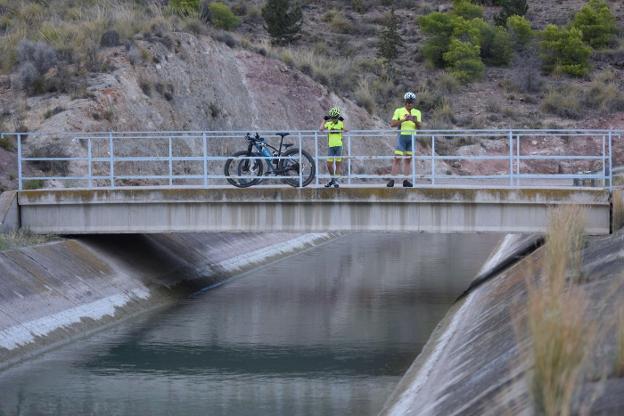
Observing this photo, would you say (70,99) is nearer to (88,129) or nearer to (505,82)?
(88,129)

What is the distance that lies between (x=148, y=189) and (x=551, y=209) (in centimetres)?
899

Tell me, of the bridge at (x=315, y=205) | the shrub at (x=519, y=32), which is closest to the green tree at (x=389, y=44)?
the shrub at (x=519, y=32)

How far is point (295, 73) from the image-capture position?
5412 cm

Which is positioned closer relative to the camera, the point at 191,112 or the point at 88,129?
the point at 88,129

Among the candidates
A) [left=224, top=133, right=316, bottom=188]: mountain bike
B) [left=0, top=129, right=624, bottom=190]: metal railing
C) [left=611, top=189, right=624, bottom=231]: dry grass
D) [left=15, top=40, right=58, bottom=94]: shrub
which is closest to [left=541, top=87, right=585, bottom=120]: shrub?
[left=0, top=129, right=624, bottom=190]: metal railing

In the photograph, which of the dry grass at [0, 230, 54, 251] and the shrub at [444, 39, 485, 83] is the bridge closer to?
the dry grass at [0, 230, 54, 251]

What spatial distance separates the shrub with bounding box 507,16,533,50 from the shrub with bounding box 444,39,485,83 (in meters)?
4.78

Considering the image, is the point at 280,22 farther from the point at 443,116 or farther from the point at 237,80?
the point at 237,80

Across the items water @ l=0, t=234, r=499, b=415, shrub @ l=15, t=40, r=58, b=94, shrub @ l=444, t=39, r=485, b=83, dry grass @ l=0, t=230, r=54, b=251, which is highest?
shrub @ l=444, t=39, r=485, b=83

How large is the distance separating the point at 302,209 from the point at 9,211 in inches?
272

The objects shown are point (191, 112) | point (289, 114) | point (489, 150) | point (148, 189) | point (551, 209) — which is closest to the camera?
point (551, 209)

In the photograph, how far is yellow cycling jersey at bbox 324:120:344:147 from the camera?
26547 millimetres

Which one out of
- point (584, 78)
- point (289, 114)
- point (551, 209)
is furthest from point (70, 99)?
point (584, 78)

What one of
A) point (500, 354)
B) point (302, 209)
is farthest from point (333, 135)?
point (500, 354)
